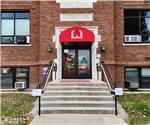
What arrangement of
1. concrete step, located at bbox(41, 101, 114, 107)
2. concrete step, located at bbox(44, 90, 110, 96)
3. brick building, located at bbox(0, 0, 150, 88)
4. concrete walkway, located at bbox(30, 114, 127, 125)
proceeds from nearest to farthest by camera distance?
concrete walkway, located at bbox(30, 114, 127, 125), concrete step, located at bbox(41, 101, 114, 107), concrete step, located at bbox(44, 90, 110, 96), brick building, located at bbox(0, 0, 150, 88)

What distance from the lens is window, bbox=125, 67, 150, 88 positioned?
79.6 ft

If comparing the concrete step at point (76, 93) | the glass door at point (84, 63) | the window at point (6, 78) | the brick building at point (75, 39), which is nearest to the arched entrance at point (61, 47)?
the brick building at point (75, 39)

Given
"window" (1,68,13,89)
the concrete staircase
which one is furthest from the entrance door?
the concrete staircase

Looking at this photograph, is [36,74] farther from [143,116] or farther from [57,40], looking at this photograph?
[143,116]

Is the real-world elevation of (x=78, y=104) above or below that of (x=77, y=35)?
below

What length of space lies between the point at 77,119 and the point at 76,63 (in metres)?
10.3

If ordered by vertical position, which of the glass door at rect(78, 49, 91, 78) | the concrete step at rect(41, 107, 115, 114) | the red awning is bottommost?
the concrete step at rect(41, 107, 115, 114)

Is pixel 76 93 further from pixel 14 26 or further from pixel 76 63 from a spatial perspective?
pixel 14 26

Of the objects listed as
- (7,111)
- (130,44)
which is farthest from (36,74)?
(7,111)

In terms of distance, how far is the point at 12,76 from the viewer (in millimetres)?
24500

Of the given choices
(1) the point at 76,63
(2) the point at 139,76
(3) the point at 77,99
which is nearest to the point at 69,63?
(1) the point at 76,63

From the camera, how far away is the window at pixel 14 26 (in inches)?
969

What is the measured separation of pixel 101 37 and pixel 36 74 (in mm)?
4782

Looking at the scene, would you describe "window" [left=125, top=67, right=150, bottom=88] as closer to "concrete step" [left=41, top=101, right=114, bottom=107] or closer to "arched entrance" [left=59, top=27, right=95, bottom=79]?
"arched entrance" [left=59, top=27, right=95, bottom=79]
